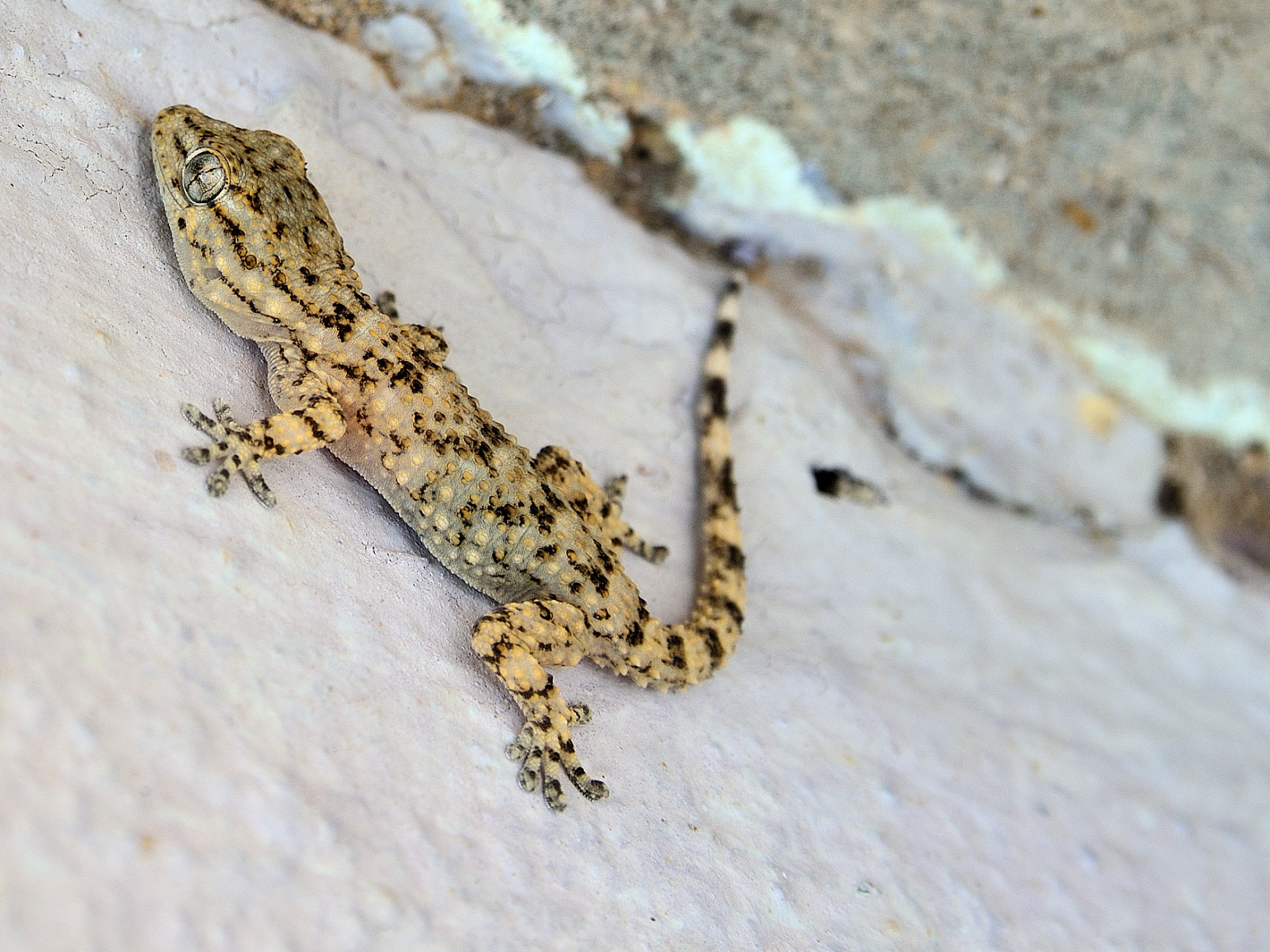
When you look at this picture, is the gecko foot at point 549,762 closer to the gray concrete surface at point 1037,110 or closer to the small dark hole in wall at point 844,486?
the small dark hole in wall at point 844,486

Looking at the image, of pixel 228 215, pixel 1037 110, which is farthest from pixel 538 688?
pixel 1037 110

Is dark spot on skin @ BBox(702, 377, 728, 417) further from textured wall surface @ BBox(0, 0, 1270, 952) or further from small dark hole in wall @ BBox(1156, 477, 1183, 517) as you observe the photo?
small dark hole in wall @ BBox(1156, 477, 1183, 517)

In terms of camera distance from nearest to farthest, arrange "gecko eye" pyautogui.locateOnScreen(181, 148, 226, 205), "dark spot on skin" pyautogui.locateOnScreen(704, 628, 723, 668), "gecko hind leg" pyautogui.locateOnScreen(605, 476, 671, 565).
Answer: "gecko eye" pyautogui.locateOnScreen(181, 148, 226, 205) < "dark spot on skin" pyautogui.locateOnScreen(704, 628, 723, 668) < "gecko hind leg" pyautogui.locateOnScreen(605, 476, 671, 565)

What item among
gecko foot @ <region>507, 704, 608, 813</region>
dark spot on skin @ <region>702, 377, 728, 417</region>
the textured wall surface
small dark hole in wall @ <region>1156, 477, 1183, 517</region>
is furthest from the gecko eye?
small dark hole in wall @ <region>1156, 477, 1183, 517</region>

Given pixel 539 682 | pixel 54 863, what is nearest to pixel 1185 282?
pixel 539 682

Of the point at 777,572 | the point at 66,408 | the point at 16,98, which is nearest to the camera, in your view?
the point at 66,408

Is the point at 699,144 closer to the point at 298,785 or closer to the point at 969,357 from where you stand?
the point at 969,357
